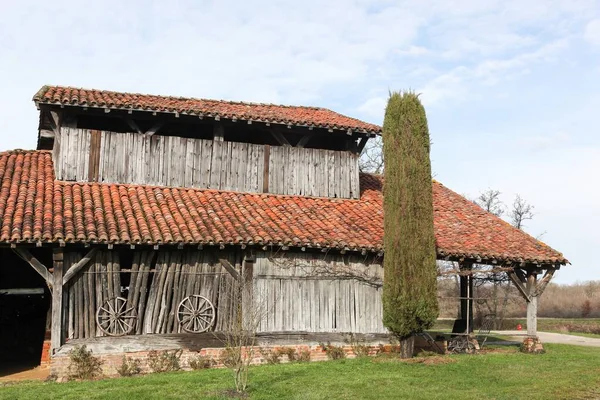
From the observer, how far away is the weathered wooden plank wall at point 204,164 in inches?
716

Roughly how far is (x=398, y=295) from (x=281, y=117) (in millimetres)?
6725

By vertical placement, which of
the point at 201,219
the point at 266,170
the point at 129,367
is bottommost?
the point at 129,367

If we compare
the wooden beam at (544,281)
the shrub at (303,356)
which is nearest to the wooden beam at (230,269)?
the shrub at (303,356)

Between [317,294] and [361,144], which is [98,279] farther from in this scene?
[361,144]

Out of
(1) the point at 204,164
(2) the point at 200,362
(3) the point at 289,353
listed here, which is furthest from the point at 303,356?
(1) the point at 204,164

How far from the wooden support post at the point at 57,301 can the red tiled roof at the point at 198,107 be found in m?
4.77

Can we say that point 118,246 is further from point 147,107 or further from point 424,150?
point 424,150

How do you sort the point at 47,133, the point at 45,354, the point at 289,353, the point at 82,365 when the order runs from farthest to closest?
the point at 47,133 < the point at 45,354 < the point at 289,353 < the point at 82,365

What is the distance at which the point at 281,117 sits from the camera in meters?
19.2

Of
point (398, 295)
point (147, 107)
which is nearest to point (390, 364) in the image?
point (398, 295)

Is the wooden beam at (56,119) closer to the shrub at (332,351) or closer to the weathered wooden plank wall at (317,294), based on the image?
the weathered wooden plank wall at (317,294)

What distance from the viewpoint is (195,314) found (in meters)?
16.2

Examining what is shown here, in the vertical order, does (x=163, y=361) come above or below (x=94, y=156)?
below

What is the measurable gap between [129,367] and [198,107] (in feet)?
25.8
